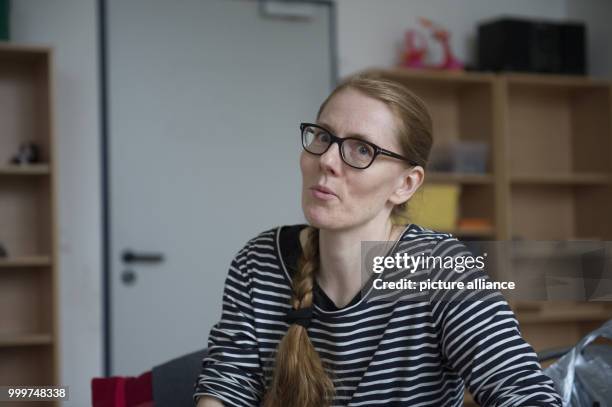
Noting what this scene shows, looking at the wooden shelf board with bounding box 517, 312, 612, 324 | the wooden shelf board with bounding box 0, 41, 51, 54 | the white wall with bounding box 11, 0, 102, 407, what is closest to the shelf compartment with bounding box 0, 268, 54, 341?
the white wall with bounding box 11, 0, 102, 407

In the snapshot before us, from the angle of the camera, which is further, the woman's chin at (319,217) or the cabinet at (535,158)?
the cabinet at (535,158)

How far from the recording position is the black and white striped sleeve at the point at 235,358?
142 centimetres

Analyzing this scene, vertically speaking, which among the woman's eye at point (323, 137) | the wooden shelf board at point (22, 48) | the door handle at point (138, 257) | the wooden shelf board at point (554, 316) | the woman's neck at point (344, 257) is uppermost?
the wooden shelf board at point (22, 48)

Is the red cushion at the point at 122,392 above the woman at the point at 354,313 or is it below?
below

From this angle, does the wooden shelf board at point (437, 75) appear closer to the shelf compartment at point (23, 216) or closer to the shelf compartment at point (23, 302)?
the shelf compartment at point (23, 216)

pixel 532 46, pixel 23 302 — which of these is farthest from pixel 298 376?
pixel 532 46

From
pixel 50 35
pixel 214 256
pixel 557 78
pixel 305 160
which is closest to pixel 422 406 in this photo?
pixel 305 160

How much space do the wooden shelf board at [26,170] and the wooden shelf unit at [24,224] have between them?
95 millimetres

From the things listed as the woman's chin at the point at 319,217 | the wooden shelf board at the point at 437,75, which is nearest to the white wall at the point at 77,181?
the wooden shelf board at the point at 437,75

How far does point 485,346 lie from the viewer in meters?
1.24

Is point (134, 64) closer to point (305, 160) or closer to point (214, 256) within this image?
point (214, 256)

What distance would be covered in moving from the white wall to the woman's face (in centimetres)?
259

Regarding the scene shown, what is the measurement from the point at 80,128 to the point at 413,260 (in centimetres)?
274

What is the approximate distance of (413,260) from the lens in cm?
134
